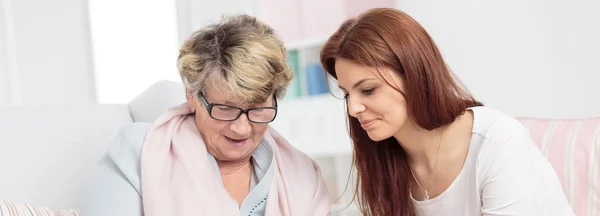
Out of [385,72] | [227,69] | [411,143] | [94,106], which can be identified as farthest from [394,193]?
[94,106]

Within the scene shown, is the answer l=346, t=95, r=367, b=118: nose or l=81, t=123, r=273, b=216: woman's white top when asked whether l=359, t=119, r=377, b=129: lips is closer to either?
l=346, t=95, r=367, b=118: nose

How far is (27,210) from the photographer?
4.82 ft

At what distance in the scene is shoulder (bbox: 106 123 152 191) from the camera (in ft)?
4.67

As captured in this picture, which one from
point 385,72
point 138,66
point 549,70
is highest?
point 385,72

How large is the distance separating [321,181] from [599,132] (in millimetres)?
752

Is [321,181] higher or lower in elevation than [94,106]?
lower

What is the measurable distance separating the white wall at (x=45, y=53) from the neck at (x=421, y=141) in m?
2.40

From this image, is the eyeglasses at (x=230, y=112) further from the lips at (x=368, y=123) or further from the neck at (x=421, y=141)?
the neck at (x=421, y=141)

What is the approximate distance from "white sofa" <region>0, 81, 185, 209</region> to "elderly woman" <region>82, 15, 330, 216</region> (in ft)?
0.86

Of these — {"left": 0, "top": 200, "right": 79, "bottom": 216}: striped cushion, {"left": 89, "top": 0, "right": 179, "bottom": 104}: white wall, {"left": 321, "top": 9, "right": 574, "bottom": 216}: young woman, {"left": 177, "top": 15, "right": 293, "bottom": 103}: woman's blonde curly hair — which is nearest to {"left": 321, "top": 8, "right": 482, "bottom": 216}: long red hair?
{"left": 321, "top": 9, "right": 574, "bottom": 216}: young woman

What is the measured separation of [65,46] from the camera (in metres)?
3.50

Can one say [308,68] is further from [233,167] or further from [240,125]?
[240,125]

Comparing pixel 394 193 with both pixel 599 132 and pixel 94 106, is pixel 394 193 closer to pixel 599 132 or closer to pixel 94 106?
pixel 599 132

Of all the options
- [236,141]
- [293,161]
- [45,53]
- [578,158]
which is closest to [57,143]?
[236,141]
